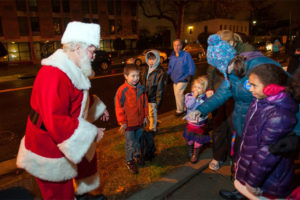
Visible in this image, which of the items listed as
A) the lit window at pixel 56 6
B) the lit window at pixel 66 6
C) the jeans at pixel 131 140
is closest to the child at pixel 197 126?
the jeans at pixel 131 140

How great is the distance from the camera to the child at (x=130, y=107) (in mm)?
3318

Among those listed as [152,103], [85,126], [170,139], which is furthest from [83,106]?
[170,139]

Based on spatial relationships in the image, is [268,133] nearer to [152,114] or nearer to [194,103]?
[194,103]

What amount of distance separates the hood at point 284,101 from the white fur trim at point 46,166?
1906 mm

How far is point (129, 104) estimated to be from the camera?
335 cm

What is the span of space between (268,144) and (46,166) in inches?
76.1

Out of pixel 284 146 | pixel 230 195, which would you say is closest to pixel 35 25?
pixel 230 195

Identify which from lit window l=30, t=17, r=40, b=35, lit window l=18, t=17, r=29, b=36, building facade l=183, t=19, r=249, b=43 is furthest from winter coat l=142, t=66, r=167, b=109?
building facade l=183, t=19, r=249, b=43

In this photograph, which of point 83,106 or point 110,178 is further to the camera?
point 110,178

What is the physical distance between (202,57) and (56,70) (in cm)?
2561

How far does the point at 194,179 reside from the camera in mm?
3336

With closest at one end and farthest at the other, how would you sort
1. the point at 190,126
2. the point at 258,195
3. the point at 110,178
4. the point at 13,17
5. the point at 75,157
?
the point at 75,157
the point at 258,195
the point at 110,178
the point at 190,126
the point at 13,17

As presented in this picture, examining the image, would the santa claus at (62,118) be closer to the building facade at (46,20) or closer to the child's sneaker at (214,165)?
the child's sneaker at (214,165)

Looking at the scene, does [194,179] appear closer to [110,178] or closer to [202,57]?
[110,178]
